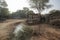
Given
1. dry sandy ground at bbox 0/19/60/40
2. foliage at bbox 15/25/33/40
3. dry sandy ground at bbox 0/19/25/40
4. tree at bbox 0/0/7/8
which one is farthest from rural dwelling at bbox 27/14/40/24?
tree at bbox 0/0/7/8

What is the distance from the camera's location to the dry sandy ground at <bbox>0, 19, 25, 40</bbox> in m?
3.23

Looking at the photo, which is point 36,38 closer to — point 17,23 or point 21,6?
point 17,23

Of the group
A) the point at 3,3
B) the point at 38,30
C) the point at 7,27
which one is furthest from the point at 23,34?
the point at 3,3

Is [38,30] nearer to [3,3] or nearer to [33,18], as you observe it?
[33,18]

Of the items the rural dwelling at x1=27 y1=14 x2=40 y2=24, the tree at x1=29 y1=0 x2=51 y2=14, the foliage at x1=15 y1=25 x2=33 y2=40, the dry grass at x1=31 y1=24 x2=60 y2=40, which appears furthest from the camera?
the tree at x1=29 y1=0 x2=51 y2=14

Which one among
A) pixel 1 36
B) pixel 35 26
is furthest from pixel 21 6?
pixel 1 36

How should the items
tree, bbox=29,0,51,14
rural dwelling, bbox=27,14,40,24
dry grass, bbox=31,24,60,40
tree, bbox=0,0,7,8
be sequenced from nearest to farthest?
dry grass, bbox=31,24,60,40 → rural dwelling, bbox=27,14,40,24 → tree, bbox=29,0,51,14 → tree, bbox=0,0,7,8

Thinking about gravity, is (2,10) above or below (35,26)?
above

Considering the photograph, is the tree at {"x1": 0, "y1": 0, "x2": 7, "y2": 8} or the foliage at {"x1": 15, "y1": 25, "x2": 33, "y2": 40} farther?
the tree at {"x1": 0, "y1": 0, "x2": 7, "y2": 8}

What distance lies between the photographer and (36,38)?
10.5ft

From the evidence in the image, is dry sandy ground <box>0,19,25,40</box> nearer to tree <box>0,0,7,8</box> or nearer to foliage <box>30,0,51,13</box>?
tree <box>0,0,7,8</box>

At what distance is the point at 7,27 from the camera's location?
346 cm

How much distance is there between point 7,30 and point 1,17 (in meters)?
0.45

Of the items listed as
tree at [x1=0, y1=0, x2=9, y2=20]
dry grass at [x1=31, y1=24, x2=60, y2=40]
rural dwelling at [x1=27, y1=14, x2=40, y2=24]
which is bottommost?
dry grass at [x1=31, y1=24, x2=60, y2=40]
